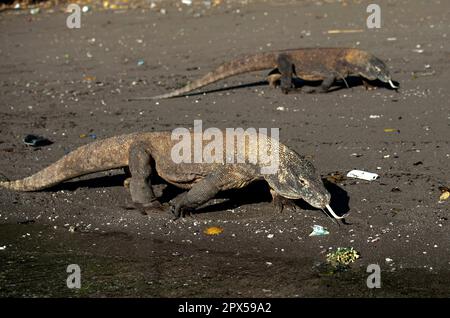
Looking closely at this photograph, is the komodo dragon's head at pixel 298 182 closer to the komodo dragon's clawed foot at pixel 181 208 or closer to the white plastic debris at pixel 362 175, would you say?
the komodo dragon's clawed foot at pixel 181 208

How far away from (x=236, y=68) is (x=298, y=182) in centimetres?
474

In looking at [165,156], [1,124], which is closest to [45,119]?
[1,124]

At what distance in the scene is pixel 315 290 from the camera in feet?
16.1

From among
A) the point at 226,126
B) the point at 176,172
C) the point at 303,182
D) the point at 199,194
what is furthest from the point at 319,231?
the point at 226,126

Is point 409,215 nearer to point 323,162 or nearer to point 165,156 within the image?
point 323,162

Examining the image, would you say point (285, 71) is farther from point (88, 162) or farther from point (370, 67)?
point (88, 162)

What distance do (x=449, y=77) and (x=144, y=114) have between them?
3818 mm

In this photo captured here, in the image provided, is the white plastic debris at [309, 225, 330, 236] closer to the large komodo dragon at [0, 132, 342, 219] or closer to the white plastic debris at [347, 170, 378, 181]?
the large komodo dragon at [0, 132, 342, 219]

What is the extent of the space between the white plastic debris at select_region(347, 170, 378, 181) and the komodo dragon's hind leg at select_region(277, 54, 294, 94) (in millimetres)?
3161

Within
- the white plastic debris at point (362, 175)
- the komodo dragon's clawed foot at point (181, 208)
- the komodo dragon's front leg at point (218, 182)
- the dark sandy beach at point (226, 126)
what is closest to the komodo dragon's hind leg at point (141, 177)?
the dark sandy beach at point (226, 126)

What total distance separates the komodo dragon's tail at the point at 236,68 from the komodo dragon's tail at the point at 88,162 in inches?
127

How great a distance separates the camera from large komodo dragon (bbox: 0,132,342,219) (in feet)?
18.6

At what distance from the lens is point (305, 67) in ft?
33.0

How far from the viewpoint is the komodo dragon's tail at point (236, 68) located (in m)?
9.89
